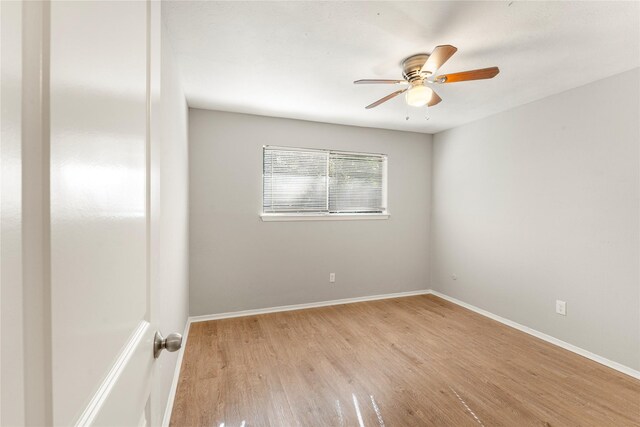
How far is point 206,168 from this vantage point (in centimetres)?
319

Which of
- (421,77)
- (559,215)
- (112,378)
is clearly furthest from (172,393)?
(559,215)

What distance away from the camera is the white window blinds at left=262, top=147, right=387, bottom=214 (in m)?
3.52

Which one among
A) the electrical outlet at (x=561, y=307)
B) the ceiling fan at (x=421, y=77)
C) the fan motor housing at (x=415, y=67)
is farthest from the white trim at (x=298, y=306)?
the fan motor housing at (x=415, y=67)

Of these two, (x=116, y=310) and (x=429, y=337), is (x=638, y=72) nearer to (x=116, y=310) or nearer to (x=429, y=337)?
(x=429, y=337)

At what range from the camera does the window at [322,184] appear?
11.5 feet

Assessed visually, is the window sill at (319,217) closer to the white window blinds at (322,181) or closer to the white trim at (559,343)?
the white window blinds at (322,181)

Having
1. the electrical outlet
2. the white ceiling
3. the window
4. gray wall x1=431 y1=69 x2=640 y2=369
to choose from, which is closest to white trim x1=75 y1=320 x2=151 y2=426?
the white ceiling

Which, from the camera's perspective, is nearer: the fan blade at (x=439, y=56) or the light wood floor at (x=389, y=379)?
the fan blade at (x=439, y=56)

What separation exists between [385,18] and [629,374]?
124 inches

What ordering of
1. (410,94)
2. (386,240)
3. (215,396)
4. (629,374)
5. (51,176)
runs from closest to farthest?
1. (51,176)
2. (215,396)
3. (410,94)
4. (629,374)
5. (386,240)

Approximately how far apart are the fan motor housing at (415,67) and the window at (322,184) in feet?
5.73

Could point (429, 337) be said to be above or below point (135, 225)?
below

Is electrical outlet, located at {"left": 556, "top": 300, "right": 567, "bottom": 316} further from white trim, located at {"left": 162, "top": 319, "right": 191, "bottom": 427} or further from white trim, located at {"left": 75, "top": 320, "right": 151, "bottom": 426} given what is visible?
white trim, located at {"left": 75, "top": 320, "right": 151, "bottom": 426}

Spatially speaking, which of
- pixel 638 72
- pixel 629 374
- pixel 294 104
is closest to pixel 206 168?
pixel 294 104
